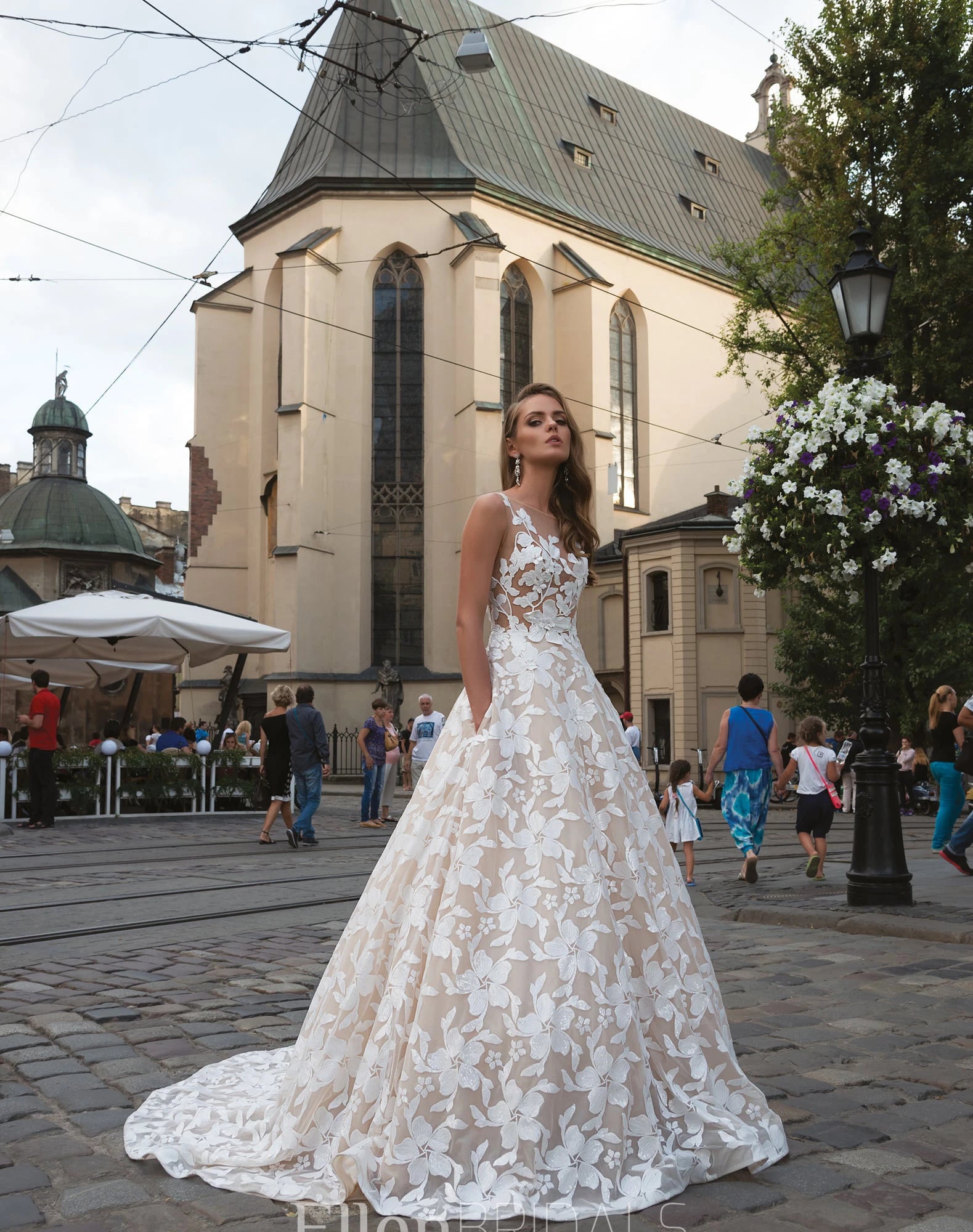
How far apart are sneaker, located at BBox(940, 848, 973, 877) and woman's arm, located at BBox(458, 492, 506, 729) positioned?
786 cm

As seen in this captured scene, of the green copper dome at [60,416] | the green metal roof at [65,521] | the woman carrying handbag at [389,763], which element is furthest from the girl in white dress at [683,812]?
the green copper dome at [60,416]

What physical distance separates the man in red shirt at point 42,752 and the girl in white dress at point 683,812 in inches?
289

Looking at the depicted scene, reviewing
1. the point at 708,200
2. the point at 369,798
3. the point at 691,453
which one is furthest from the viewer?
the point at 708,200

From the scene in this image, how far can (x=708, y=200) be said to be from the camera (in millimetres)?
44125

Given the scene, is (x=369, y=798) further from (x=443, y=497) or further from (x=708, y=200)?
(x=708, y=200)

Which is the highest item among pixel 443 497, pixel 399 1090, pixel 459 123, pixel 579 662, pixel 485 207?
pixel 459 123

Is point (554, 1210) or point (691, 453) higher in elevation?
point (691, 453)

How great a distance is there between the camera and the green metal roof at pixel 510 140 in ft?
111

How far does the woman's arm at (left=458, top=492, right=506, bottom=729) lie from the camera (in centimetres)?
312

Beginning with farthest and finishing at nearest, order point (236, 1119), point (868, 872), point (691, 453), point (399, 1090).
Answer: point (691, 453) → point (868, 872) → point (236, 1119) → point (399, 1090)

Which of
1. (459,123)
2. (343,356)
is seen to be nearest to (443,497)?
(343,356)

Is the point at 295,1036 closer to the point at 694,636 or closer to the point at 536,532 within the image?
the point at 536,532

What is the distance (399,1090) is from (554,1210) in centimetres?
43

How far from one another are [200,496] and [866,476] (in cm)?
2971
